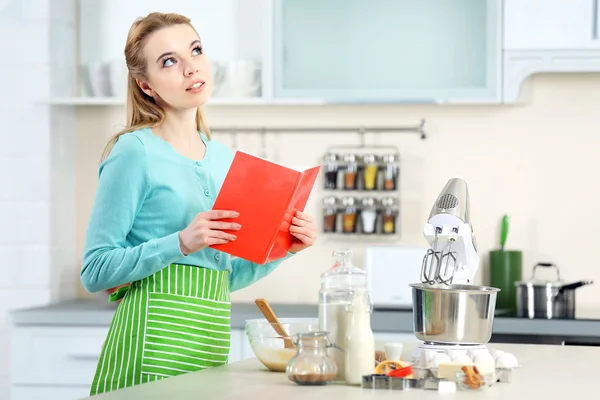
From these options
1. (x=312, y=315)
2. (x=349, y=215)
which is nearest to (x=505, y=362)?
(x=312, y=315)

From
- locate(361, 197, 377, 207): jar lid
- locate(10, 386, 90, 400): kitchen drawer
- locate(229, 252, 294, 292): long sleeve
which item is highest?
locate(361, 197, 377, 207): jar lid

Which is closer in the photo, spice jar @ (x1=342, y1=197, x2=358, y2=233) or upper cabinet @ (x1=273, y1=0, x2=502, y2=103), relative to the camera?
upper cabinet @ (x1=273, y1=0, x2=502, y2=103)

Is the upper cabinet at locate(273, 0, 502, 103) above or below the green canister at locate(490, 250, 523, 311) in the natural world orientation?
above

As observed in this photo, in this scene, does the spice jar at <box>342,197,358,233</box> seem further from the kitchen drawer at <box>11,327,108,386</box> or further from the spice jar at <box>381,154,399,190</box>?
the kitchen drawer at <box>11,327,108,386</box>

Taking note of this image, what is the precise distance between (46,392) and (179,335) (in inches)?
66.3

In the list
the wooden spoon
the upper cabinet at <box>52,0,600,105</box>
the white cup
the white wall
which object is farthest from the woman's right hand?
the white wall

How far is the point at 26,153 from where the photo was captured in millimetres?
3727

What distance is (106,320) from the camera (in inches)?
134

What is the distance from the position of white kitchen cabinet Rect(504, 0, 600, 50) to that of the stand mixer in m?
1.67

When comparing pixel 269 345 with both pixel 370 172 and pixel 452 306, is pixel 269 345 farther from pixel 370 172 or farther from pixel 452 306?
pixel 370 172

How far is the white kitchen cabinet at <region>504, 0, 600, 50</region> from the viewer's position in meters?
3.46

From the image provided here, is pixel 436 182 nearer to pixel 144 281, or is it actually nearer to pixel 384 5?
pixel 384 5

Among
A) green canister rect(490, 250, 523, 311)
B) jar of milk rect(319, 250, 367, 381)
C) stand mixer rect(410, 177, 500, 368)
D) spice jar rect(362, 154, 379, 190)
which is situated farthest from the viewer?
spice jar rect(362, 154, 379, 190)

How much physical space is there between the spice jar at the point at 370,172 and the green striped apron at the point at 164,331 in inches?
70.0
